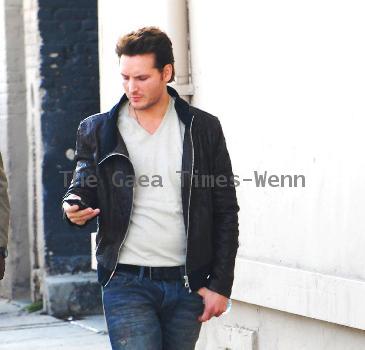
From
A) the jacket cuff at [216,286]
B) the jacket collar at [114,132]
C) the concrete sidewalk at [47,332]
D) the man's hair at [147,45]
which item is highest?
the man's hair at [147,45]

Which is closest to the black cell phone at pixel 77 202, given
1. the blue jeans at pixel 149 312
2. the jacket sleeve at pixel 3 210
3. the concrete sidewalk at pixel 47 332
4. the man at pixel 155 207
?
the man at pixel 155 207

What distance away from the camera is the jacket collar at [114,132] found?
15.6ft

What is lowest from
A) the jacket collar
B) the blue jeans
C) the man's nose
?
the blue jeans

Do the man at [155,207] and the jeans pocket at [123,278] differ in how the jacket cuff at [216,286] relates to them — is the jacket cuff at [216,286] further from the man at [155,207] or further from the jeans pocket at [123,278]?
the jeans pocket at [123,278]

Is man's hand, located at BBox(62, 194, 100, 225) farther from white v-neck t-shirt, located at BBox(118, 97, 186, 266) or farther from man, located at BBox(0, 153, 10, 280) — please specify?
man, located at BBox(0, 153, 10, 280)

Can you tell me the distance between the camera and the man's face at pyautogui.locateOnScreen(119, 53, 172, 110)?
4.74m

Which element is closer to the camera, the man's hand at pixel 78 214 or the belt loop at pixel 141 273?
the man's hand at pixel 78 214

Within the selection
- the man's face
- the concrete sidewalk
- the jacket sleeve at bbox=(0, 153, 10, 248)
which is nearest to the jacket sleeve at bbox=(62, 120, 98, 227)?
the man's face

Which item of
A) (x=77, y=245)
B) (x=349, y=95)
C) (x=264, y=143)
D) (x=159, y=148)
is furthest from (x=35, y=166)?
(x=159, y=148)

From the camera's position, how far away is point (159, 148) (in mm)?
4797

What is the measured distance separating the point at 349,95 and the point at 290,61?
1.95 feet

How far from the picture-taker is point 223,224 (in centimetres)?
483

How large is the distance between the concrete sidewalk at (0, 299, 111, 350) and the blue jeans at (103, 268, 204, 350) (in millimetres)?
3652

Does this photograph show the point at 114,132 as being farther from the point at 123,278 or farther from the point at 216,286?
the point at 216,286
